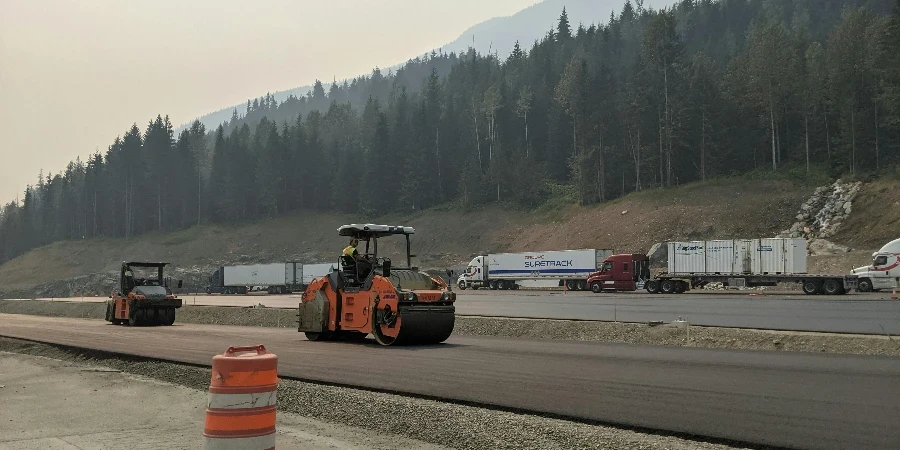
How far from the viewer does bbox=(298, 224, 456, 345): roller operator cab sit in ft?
57.8

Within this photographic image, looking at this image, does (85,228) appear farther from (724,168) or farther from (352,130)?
(724,168)

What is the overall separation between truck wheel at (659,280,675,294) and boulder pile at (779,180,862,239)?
19765mm

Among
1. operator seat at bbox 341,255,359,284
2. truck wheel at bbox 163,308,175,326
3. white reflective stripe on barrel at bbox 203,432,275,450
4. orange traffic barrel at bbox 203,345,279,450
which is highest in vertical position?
operator seat at bbox 341,255,359,284

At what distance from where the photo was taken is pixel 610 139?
9306 centimetres

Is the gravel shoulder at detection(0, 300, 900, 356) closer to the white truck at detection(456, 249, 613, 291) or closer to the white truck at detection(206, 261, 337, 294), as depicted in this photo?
the white truck at detection(456, 249, 613, 291)

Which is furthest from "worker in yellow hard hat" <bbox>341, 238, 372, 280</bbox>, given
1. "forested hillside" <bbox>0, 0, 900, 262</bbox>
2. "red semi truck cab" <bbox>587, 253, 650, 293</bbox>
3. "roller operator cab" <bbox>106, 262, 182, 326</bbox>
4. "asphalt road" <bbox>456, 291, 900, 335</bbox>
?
"forested hillside" <bbox>0, 0, 900, 262</bbox>

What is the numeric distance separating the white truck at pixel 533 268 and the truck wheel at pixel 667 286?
28.2ft

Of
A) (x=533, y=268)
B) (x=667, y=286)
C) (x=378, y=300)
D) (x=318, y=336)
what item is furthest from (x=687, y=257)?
(x=378, y=300)

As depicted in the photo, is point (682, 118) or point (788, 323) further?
point (682, 118)

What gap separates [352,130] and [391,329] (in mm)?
146192

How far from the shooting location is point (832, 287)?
43188mm

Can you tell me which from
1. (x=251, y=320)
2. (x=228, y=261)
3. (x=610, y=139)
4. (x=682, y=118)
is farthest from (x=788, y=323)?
(x=228, y=261)

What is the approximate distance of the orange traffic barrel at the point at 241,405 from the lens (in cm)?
533

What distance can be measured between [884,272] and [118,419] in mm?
46664
